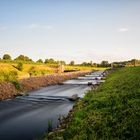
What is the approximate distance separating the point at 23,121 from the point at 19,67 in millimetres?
38821

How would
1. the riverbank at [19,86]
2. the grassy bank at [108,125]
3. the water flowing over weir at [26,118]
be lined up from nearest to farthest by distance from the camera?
the grassy bank at [108,125], the water flowing over weir at [26,118], the riverbank at [19,86]

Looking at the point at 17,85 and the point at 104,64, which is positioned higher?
the point at 104,64

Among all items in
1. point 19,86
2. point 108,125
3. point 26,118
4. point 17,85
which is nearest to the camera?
point 108,125

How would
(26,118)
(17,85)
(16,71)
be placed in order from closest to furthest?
1. (26,118)
2. (17,85)
3. (16,71)

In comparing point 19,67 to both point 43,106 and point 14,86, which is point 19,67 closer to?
point 14,86

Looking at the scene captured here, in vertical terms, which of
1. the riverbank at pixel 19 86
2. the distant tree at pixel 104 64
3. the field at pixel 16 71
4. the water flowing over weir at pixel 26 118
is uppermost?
the distant tree at pixel 104 64

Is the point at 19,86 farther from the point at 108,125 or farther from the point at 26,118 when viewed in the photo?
the point at 108,125

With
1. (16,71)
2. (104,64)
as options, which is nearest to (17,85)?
(16,71)

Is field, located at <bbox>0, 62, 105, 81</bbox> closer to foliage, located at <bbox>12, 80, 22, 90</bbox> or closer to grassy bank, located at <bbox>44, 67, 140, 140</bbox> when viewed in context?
foliage, located at <bbox>12, 80, 22, 90</bbox>

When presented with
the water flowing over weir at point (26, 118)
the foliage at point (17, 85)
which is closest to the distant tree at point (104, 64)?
the foliage at point (17, 85)

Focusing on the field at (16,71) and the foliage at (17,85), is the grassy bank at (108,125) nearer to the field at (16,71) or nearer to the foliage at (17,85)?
the foliage at (17,85)

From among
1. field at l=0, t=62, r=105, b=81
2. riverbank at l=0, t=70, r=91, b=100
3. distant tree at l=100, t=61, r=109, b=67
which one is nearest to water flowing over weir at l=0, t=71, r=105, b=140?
riverbank at l=0, t=70, r=91, b=100

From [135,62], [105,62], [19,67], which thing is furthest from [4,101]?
[105,62]

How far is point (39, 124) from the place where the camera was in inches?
542
